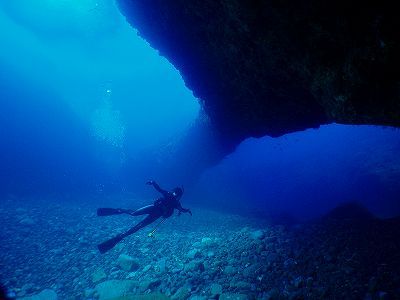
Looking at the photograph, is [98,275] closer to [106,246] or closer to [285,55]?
[106,246]

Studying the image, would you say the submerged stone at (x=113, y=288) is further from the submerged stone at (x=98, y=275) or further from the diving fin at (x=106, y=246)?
the diving fin at (x=106, y=246)

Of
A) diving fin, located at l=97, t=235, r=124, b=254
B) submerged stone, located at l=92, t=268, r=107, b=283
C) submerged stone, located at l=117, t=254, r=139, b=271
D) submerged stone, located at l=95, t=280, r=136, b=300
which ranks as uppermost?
diving fin, located at l=97, t=235, r=124, b=254

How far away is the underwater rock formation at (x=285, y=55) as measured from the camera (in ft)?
13.8

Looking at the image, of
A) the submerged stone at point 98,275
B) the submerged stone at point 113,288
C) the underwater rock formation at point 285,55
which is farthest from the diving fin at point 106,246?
the underwater rock formation at point 285,55

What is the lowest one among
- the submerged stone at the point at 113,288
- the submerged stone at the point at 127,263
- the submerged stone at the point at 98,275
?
the submerged stone at the point at 113,288

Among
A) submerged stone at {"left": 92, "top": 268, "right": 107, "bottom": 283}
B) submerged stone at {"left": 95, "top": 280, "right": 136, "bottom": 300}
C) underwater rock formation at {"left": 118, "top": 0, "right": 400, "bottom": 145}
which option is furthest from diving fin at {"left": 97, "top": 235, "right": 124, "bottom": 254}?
underwater rock formation at {"left": 118, "top": 0, "right": 400, "bottom": 145}

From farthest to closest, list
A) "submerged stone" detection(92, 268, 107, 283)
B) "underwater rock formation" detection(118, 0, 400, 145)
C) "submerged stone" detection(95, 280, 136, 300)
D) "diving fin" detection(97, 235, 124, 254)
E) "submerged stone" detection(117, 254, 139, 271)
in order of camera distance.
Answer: "submerged stone" detection(117, 254, 139, 271) < "diving fin" detection(97, 235, 124, 254) < "submerged stone" detection(92, 268, 107, 283) < "submerged stone" detection(95, 280, 136, 300) < "underwater rock formation" detection(118, 0, 400, 145)

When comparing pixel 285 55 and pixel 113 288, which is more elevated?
pixel 285 55

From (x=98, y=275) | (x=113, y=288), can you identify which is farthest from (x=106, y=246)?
(x=113, y=288)

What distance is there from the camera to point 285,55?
598 centimetres

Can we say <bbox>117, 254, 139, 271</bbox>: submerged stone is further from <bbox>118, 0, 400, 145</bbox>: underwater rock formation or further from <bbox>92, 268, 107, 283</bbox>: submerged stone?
<bbox>118, 0, 400, 145</bbox>: underwater rock formation

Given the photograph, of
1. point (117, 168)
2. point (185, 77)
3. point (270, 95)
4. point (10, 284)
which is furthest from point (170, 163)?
point (270, 95)

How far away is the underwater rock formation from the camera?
4.20 m

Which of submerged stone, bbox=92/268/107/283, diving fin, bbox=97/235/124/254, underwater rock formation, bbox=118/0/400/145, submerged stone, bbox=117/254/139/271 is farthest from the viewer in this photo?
submerged stone, bbox=117/254/139/271
